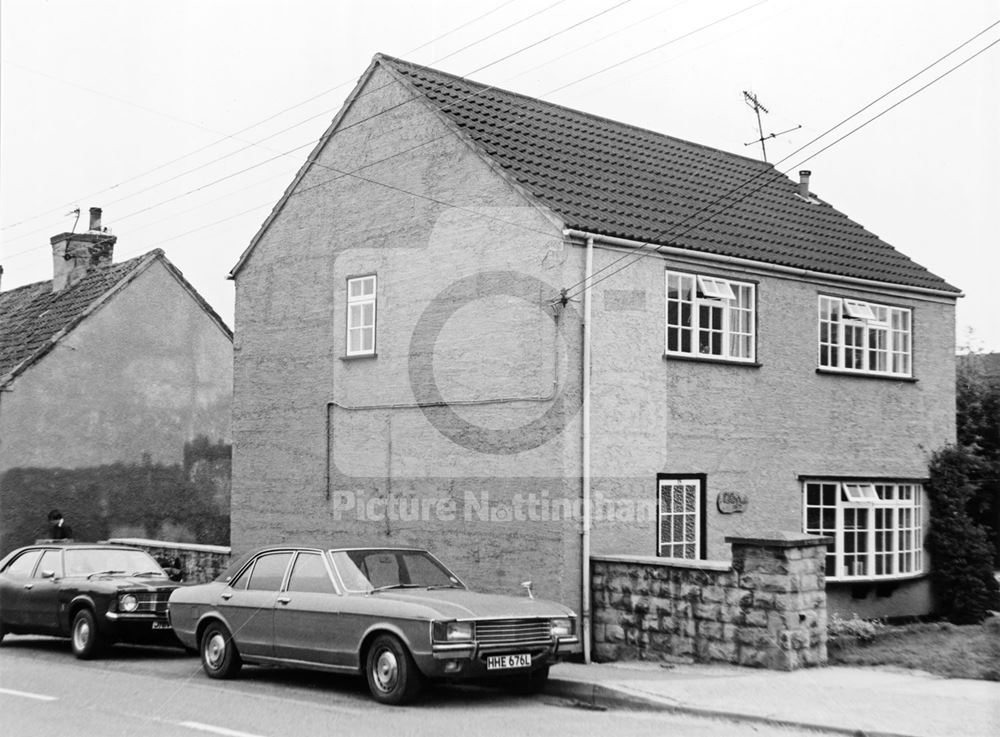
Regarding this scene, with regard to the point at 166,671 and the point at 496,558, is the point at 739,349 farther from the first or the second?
the point at 166,671

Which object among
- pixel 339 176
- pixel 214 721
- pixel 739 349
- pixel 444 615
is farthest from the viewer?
pixel 339 176

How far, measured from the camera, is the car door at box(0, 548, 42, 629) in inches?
665

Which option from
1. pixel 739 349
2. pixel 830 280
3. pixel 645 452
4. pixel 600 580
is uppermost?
pixel 830 280

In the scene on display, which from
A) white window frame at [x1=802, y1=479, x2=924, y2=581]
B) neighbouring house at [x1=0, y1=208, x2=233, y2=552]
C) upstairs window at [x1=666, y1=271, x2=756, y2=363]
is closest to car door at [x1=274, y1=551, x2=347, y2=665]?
upstairs window at [x1=666, y1=271, x2=756, y2=363]

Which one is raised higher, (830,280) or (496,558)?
(830,280)

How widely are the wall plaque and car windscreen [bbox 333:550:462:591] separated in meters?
5.55

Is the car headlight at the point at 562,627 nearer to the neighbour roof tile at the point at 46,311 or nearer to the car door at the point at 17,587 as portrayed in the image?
the car door at the point at 17,587

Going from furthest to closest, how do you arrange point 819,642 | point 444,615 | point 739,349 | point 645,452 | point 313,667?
point 739,349 < point 645,452 < point 819,642 < point 313,667 < point 444,615

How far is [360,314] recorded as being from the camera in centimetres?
1883

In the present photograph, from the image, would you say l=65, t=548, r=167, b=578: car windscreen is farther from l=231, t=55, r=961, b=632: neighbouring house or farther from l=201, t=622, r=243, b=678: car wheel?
l=201, t=622, r=243, b=678: car wheel

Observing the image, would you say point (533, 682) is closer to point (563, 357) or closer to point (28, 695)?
point (563, 357)

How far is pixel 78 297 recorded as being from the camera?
2839 cm

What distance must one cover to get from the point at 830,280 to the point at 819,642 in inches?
304

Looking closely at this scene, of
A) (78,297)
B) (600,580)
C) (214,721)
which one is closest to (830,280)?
(600,580)
